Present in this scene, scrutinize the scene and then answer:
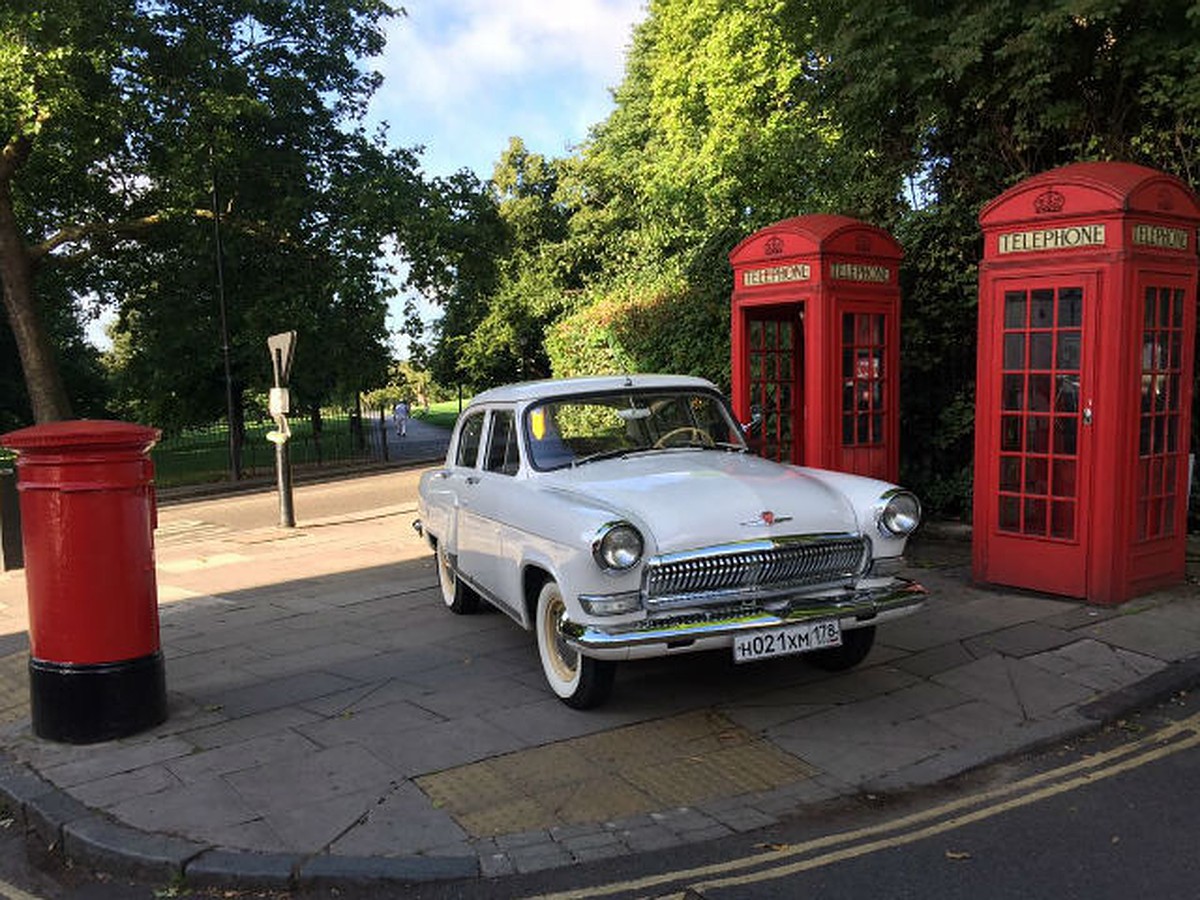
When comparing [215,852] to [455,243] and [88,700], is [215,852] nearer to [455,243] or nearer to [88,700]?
[88,700]

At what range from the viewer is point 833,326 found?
7.75m

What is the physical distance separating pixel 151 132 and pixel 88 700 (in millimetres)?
18101

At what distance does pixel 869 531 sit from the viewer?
15.3 ft

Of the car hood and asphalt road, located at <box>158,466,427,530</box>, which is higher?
the car hood

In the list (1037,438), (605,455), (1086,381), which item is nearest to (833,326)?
(1037,438)

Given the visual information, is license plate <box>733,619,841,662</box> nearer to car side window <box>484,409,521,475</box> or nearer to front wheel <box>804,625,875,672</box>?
front wheel <box>804,625,875,672</box>

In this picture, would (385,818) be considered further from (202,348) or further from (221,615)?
(202,348)

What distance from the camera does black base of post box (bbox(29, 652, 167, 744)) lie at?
178 inches

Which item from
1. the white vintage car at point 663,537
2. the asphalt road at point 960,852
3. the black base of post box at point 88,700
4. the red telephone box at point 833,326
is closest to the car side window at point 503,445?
the white vintage car at point 663,537

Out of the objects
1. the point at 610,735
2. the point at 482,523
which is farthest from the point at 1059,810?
the point at 482,523

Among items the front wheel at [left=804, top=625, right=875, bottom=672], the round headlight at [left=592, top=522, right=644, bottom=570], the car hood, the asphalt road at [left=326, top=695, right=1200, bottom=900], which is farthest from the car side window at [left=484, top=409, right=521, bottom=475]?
the asphalt road at [left=326, top=695, right=1200, bottom=900]

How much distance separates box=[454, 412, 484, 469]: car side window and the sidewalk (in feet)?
4.02

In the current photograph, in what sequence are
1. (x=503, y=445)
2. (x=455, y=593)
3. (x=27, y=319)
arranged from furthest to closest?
(x=27, y=319), (x=455, y=593), (x=503, y=445)

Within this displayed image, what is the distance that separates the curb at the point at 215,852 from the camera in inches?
129
